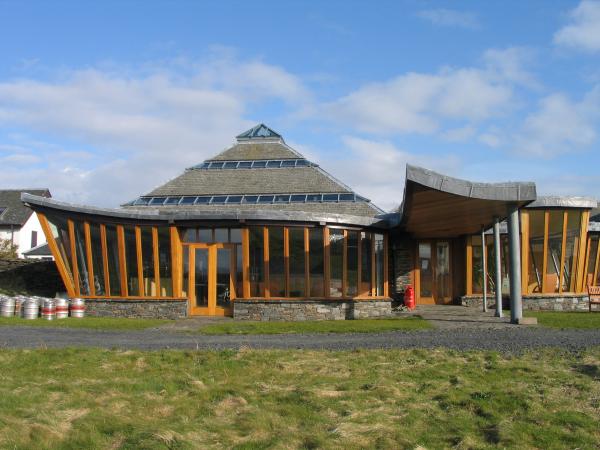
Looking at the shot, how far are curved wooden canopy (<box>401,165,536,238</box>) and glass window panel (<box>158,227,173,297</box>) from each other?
7027mm

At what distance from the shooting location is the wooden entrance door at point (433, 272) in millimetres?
23172

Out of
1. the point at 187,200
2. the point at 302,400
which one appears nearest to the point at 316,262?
the point at 302,400

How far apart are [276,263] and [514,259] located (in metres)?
6.91

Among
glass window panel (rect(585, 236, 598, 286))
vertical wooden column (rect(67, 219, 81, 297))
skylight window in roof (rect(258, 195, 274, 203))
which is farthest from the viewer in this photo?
skylight window in roof (rect(258, 195, 274, 203))

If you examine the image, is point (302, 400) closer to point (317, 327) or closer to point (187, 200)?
point (317, 327)

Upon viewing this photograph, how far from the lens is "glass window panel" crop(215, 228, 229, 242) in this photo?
1900 centimetres

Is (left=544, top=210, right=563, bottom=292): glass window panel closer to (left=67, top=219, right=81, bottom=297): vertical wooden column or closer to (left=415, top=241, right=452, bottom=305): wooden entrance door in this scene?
(left=415, top=241, right=452, bottom=305): wooden entrance door

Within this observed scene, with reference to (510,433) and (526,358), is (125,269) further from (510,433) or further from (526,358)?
(510,433)

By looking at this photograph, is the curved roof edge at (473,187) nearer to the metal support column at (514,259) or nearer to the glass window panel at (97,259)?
the metal support column at (514,259)

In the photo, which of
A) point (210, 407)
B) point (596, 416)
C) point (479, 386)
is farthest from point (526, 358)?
point (210, 407)

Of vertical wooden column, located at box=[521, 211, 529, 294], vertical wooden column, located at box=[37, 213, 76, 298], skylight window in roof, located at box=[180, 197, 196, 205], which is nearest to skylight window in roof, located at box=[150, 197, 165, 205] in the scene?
skylight window in roof, located at box=[180, 197, 196, 205]

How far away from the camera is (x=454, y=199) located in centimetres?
1339

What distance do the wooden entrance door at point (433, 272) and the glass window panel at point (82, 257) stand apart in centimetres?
1155

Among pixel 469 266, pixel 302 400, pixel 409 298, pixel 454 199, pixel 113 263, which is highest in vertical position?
pixel 454 199
